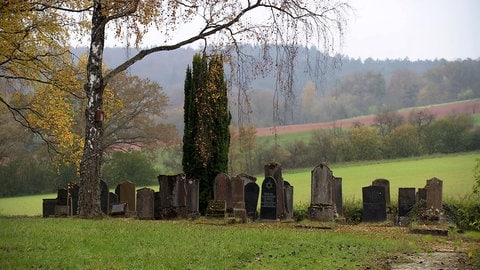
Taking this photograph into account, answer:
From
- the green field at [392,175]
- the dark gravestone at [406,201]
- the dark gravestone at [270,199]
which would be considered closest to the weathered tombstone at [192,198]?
the dark gravestone at [270,199]

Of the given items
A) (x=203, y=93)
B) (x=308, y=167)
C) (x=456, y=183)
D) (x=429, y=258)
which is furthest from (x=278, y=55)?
(x=308, y=167)

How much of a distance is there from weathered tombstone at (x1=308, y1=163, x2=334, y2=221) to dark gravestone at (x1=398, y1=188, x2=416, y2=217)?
96.8 inches

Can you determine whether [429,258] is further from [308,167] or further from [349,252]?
[308,167]

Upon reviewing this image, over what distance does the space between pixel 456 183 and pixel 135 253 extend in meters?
27.7

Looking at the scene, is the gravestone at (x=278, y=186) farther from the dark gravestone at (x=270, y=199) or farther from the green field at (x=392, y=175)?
the green field at (x=392, y=175)

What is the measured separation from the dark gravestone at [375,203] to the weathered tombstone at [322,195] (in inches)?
69.5

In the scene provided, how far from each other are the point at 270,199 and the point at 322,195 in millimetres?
1611

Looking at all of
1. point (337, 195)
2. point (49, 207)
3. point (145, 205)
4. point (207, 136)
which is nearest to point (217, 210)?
point (145, 205)

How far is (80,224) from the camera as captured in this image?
13.3 meters

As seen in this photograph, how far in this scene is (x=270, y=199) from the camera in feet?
60.4

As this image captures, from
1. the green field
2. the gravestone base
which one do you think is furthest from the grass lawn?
the green field

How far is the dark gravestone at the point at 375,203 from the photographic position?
19062 millimetres

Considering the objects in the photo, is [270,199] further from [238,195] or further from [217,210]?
[217,210]

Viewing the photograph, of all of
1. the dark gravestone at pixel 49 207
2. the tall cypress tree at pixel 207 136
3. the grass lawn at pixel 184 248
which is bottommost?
the grass lawn at pixel 184 248
